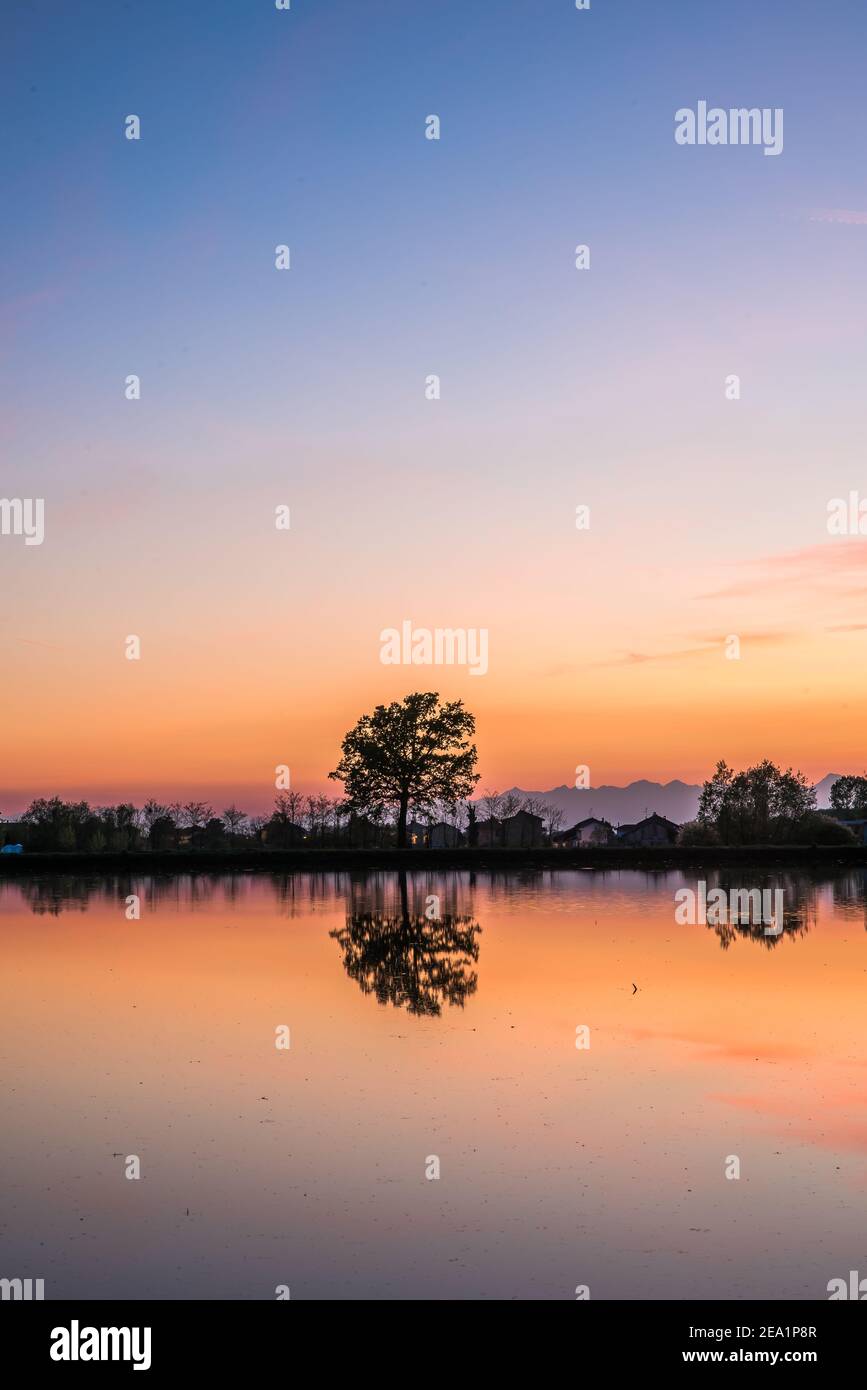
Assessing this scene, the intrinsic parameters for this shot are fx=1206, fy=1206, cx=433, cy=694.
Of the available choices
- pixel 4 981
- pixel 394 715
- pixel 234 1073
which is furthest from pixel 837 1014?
pixel 394 715

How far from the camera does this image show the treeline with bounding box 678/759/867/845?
5128 inches

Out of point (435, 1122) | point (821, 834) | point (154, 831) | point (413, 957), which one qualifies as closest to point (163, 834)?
point (154, 831)

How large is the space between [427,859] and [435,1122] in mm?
93726

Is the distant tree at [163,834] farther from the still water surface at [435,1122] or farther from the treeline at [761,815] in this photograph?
the still water surface at [435,1122]

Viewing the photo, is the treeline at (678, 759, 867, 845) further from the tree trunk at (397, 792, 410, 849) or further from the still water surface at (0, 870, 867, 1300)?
the still water surface at (0, 870, 867, 1300)

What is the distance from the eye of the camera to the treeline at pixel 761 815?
130250 mm

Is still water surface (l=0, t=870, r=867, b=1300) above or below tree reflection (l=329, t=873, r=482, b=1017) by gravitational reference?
above

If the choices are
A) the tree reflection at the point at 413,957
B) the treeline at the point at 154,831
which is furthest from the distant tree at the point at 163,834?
the tree reflection at the point at 413,957

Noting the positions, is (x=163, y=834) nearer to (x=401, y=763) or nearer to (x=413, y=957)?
(x=401, y=763)

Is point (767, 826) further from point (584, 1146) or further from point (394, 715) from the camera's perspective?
point (584, 1146)

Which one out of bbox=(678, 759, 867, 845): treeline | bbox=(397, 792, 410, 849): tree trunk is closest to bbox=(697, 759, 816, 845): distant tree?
bbox=(678, 759, 867, 845): treeline

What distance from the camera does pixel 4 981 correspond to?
32938 mm

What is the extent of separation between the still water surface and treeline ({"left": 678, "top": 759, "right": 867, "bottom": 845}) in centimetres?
9634
